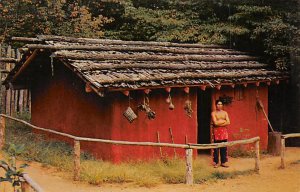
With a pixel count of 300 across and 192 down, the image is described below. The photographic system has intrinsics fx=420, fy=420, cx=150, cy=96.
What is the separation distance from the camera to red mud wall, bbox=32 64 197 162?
11328 millimetres

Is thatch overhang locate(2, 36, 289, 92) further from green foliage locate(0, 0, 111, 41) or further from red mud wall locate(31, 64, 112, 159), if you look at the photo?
green foliage locate(0, 0, 111, 41)

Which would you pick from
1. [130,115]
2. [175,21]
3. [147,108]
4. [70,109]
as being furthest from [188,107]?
[175,21]

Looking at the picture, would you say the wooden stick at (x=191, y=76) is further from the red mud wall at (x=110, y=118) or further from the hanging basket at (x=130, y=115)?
the hanging basket at (x=130, y=115)

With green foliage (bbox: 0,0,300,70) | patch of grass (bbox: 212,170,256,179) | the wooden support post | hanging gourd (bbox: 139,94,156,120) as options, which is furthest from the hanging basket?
green foliage (bbox: 0,0,300,70)

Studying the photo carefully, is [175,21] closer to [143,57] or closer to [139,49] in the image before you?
[139,49]

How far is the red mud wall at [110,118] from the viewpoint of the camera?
1133cm

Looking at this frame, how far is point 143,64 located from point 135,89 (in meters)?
1.49

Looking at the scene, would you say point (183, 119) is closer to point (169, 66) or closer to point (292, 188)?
point (169, 66)

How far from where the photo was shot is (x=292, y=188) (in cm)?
997

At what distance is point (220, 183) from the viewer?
33.4 ft

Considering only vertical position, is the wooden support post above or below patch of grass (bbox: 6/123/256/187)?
above

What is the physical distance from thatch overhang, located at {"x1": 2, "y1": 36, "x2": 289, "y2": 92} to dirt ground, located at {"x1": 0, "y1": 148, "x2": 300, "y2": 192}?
235cm

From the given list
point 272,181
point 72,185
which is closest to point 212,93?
point 272,181

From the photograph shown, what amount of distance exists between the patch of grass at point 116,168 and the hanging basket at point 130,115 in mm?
1173
